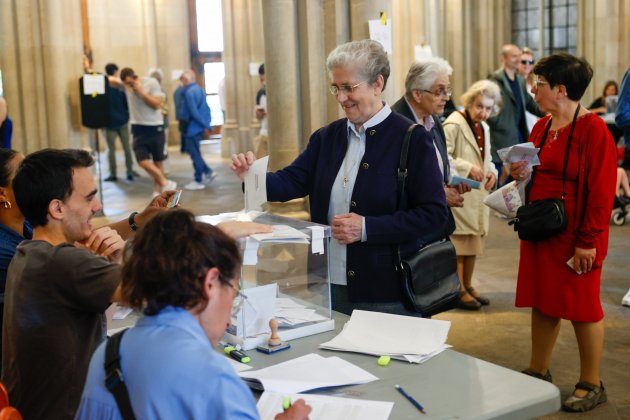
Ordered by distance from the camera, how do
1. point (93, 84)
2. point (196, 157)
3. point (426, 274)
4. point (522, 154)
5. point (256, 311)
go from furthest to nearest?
point (196, 157)
point (93, 84)
point (522, 154)
point (426, 274)
point (256, 311)

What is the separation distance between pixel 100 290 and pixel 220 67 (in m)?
21.5

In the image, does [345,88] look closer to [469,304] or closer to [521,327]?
[521,327]

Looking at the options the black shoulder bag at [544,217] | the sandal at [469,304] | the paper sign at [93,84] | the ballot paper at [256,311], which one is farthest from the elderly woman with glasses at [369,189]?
the paper sign at [93,84]

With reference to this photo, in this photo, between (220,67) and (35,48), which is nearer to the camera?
(35,48)

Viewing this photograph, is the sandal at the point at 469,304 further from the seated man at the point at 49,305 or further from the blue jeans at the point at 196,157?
the blue jeans at the point at 196,157

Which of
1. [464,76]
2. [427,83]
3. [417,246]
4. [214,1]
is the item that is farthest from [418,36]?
[214,1]

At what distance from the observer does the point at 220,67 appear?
23453mm

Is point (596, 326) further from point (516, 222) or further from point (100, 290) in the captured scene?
point (100, 290)

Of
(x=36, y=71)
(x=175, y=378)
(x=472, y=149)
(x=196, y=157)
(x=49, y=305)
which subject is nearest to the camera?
(x=175, y=378)

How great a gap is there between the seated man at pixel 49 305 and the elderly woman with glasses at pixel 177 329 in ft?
2.04

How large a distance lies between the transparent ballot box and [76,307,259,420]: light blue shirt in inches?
36.7

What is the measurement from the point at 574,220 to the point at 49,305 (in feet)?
8.24

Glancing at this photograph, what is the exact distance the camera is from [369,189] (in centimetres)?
335

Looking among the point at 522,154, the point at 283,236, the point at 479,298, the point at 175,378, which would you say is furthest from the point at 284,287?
the point at 479,298
